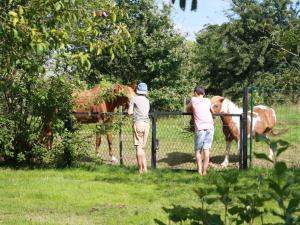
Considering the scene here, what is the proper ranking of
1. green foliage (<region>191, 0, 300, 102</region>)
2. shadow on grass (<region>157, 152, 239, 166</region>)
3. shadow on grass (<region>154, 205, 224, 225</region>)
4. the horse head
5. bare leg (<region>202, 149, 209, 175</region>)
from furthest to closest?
green foliage (<region>191, 0, 300, 102</region>) → shadow on grass (<region>157, 152, 239, 166</region>) → the horse head → bare leg (<region>202, 149, 209, 175</region>) → shadow on grass (<region>154, 205, 224, 225</region>)

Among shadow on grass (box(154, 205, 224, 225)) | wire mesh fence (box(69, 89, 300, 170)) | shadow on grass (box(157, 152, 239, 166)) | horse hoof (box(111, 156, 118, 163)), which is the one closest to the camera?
shadow on grass (box(154, 205, 224, 225))

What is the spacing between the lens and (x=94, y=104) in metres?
12.2

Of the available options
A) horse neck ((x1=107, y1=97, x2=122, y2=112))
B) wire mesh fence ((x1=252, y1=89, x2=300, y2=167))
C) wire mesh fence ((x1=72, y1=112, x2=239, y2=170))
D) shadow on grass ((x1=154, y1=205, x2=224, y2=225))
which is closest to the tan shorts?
wire mesh fence ((x1=72, y1=112, x2=239, y2=170))

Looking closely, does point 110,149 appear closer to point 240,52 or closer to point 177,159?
point 177,159

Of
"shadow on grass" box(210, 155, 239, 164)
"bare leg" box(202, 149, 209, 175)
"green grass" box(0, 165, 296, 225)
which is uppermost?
"bare leg" box(202, 149, 209, 175)

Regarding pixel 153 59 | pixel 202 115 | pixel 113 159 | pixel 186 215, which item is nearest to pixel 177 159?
pixel 113 159

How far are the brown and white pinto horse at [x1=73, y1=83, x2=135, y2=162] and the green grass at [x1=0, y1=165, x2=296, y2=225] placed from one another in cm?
120

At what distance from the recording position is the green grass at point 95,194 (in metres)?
7.16

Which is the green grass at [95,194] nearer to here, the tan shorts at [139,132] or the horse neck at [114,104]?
the tan shorts at [139,132]

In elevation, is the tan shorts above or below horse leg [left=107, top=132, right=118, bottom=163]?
above

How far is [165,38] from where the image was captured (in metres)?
26.4

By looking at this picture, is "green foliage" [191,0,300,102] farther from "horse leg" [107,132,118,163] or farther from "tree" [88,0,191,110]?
"horse leg" [107,132,118,163]

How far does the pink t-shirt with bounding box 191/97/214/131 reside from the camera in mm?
10867

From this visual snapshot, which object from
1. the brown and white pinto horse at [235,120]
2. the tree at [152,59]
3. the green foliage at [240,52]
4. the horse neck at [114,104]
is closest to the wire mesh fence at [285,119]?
the brown and white pinto horse at [235,120]
